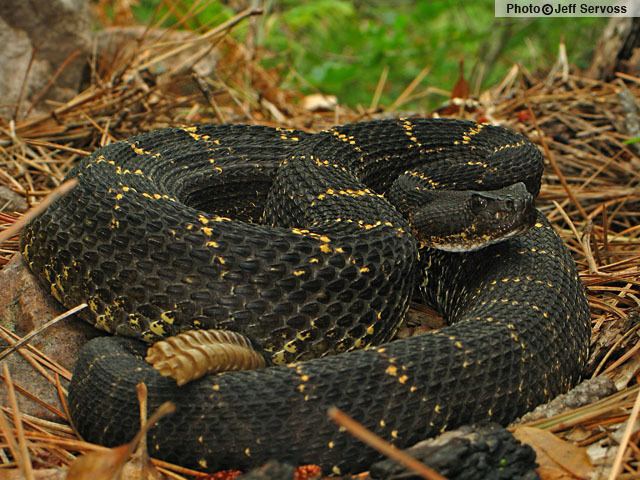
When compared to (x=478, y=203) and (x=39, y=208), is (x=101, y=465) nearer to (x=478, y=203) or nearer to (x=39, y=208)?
(x=39, y=208)

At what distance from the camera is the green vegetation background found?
9.93 meters

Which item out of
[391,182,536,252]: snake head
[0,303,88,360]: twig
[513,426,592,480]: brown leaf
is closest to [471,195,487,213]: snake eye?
[391,182,536,252]: snake head

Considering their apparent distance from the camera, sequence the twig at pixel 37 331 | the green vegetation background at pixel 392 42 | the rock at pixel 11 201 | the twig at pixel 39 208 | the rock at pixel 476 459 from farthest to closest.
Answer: the green vegetation background at pixel 392 42 < the rock at pixel 11 201 < the twig at pixel 37 331 < the rock at pixel 476 459 < the twig at pixel 39 208

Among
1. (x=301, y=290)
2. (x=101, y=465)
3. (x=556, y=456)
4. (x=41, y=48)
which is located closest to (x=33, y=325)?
(x=301, y=290)

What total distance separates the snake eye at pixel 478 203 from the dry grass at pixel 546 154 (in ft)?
3.31

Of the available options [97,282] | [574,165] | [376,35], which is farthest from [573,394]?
[376,35]

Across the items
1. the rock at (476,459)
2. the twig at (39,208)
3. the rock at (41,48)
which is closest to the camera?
the twig at (39,208)

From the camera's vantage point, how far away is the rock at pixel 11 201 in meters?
5.58

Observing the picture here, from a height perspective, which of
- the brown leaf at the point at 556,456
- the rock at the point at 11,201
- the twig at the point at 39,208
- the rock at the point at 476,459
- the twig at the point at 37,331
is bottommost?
the brown leaf at the point at 556,456

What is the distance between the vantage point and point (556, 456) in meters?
3.28

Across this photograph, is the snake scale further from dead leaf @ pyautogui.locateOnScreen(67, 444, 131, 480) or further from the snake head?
dead leaf @ pyautogui.locateOnScreen(67, 444, 131, 480)

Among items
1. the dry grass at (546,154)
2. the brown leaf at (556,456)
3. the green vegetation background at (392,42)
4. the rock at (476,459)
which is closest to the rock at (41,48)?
the dry grass at (546,154)

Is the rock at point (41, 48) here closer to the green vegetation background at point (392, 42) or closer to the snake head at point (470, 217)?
the green vegetation background at point (392, 42)

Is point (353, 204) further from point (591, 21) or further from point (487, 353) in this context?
point (591, 21)
